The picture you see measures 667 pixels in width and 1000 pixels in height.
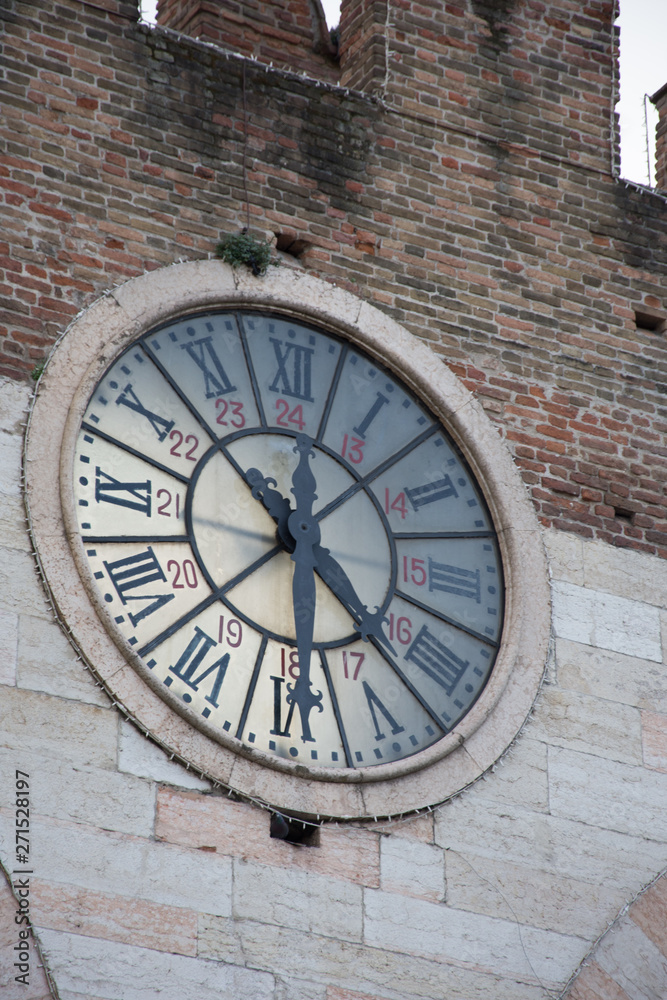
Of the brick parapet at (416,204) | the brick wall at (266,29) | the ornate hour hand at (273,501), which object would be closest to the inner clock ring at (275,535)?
the ornate hour hand at (273,501)

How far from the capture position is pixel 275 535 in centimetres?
950

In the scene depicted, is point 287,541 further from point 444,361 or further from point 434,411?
point 444,361

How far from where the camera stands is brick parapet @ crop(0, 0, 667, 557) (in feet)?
31.8

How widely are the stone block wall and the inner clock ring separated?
3.05 ft

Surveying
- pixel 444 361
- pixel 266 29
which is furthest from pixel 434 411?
pixel 266 29

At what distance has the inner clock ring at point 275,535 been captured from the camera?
30.5 feet

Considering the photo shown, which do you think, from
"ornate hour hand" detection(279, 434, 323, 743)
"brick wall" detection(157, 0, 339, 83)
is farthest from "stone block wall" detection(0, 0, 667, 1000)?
"brick wall" detection(157, 0, 339, 83)

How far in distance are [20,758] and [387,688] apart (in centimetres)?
195

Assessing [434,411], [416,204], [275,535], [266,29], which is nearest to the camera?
[275,535]

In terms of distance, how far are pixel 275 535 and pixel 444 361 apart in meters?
1.50

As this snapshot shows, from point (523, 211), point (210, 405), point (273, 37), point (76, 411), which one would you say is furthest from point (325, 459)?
point (273, 37)

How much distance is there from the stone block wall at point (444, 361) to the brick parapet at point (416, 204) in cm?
2

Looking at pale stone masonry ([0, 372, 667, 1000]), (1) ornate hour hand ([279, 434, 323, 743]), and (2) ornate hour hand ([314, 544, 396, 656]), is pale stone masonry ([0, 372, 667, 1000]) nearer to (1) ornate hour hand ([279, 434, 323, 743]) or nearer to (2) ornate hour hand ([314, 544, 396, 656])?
(1) ornate hour hand ([279, 434, 323, 743])

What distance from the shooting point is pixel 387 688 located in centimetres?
940
